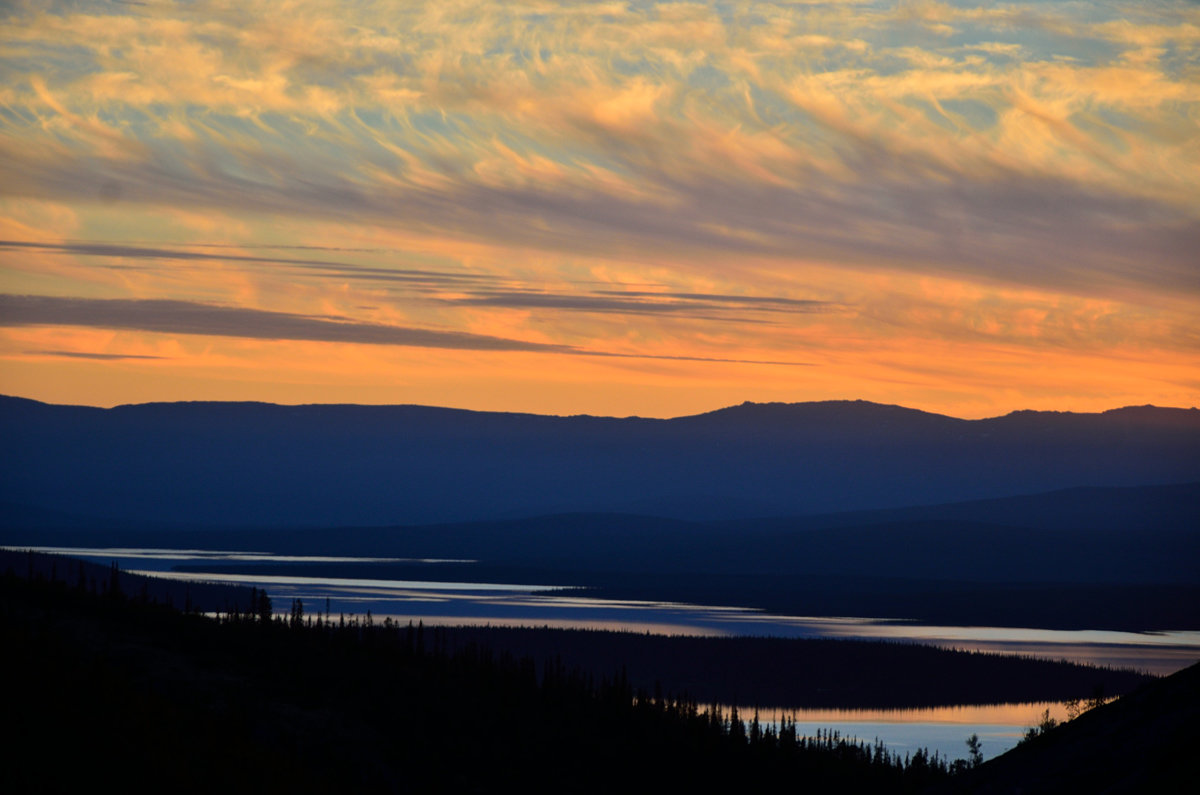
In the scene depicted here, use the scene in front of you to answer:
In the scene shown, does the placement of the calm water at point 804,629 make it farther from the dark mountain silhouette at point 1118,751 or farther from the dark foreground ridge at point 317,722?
the dark mountain silhouette at point 1118,751

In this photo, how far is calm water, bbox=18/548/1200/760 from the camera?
7162 cm

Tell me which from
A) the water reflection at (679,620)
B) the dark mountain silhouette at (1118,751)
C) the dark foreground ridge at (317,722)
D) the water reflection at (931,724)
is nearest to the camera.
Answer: the dark mountain silhouette at (1118,751)

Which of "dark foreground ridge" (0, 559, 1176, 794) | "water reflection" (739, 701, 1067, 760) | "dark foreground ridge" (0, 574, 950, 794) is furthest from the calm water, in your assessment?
"dark foreground ridge" (0, 574, 950, 794)

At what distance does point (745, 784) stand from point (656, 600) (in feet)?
377

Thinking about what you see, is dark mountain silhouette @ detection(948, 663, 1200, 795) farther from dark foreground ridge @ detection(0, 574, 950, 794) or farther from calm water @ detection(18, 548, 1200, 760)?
calm water @ detection(18, 548, 1200, 760)

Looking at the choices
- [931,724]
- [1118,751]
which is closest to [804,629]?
[931,724]

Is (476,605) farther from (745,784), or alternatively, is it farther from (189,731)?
(189,731)

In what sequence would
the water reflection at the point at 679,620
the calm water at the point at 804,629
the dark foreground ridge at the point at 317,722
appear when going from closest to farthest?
the dark foreground ridge at the point at 317,722
the calm water at the point at 804,629
the water reflection at the point at 679,620

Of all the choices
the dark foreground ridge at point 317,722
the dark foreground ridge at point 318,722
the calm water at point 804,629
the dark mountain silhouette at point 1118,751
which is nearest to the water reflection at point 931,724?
the calm water at point 804,629

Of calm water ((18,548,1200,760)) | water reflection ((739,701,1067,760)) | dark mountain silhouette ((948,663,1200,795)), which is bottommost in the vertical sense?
water reflection ((739,701,1067,760))

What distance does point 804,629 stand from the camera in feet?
407

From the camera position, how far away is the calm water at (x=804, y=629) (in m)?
71.6

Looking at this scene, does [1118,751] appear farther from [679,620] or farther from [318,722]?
[679,620]

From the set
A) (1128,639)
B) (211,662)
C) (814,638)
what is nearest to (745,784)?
(211,662)
